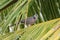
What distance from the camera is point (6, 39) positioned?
0.80 m

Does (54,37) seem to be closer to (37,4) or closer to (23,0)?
(23,0)

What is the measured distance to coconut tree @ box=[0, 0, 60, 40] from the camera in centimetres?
61

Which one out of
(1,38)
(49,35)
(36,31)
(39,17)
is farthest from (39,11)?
(49,35)

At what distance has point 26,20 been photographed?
99 centimetres

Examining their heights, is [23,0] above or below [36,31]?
above

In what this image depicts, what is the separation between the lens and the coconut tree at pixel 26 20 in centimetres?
61

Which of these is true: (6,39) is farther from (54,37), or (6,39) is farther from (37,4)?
(37,4)

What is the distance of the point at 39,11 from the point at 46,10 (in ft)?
0.16

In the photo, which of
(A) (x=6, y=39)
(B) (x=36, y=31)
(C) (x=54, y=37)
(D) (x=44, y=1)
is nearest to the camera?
(C) (x=54, y=37)

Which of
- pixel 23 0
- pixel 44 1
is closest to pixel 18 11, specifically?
pixel 23 0

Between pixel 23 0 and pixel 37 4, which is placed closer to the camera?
pixel 23 0

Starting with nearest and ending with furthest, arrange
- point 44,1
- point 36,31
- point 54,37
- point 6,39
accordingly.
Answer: point 54,37
point 36,31
point 6,39
point 44,1

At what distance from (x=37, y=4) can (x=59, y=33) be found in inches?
26.6

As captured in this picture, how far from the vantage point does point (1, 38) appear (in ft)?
2.84
